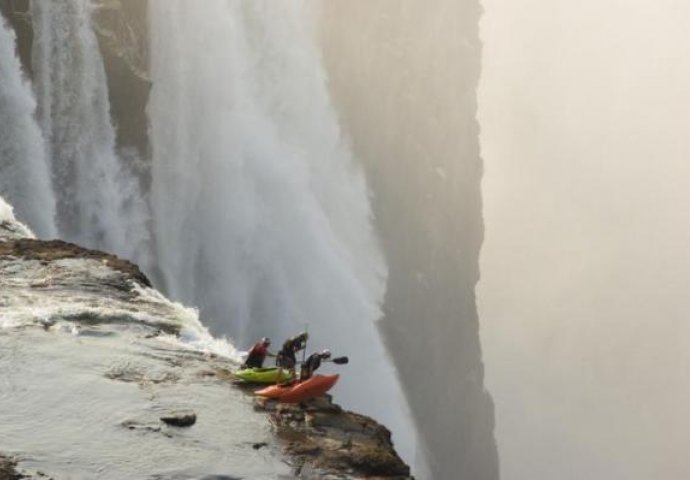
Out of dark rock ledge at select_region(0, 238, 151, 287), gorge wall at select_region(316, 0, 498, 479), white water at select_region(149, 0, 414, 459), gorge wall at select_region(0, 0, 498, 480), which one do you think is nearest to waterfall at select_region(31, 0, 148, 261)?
white water at select_region(149, 0, 414, 459)

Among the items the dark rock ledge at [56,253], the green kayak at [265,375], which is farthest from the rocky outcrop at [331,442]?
→ the dark rock ledge at [56,253]

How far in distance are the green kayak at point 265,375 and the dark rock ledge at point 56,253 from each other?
18.5ft

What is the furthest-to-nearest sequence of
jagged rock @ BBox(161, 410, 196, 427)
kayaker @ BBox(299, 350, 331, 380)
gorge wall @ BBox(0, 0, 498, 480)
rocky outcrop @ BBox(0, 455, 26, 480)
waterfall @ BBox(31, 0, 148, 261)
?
gorge wall @ BBox(0, 0, 498, 480) → waterfall @ BBox(31, 0, 148, 261) → kayaker @ BBox(299, 350, 331, 380) → jagged rock @ BBox(161, 410, 196, 427) → rocky outcrop @ BBox(0, 455, 26, 480)

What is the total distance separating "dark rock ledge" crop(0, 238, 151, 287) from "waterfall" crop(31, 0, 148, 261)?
44.7 feet

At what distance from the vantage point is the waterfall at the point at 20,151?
31.9 metres

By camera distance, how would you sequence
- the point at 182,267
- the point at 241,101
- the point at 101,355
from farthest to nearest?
the point at 241,101 < the point at 182,267 < the point at 101,355

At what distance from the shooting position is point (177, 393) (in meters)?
14.0

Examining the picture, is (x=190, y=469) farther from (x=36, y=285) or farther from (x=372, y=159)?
(x=372, y=159)

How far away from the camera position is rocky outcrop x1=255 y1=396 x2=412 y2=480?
11.5 metres

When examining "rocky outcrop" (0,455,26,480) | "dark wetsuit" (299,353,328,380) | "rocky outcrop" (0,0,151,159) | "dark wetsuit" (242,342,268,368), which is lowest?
"rocky outcrop" (0,455,26,480)

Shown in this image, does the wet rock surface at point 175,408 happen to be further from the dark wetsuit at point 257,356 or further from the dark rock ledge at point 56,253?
the dark rock ledge at point 56,253

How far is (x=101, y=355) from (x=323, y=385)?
13.0 feet

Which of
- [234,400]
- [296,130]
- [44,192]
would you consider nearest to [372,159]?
[296,130]

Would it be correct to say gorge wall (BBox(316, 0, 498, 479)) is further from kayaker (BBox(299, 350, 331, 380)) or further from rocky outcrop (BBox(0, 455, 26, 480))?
rocky outcrop (BBox(0, 455, 26, 480))
